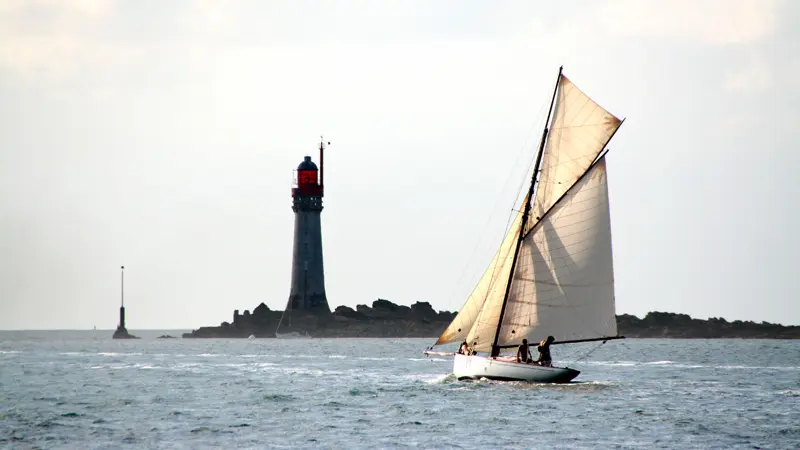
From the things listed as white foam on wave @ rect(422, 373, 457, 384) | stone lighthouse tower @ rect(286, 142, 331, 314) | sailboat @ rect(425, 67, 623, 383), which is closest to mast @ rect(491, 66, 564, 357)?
sailboat @ rect(425, 67, 623, 383)

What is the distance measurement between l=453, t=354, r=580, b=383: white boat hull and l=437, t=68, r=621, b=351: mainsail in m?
1.25

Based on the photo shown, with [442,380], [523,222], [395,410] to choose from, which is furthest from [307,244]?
[395,410]

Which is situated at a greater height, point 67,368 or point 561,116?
point 561,116

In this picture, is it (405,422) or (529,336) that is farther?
(529,336)

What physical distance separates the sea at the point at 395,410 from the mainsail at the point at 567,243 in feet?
9.85

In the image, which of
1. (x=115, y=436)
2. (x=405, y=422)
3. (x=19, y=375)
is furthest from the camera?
(x=19, y=375)

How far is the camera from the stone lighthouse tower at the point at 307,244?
156500 mm

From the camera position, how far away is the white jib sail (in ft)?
185

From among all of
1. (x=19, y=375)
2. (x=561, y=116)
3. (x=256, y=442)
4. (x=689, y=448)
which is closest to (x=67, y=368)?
(x=19, y=375)

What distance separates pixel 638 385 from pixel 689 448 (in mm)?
25485

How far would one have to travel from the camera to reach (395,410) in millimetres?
50438

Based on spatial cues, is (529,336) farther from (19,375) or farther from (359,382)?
(19,375)

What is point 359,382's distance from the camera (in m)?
67.8

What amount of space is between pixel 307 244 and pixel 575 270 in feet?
332
